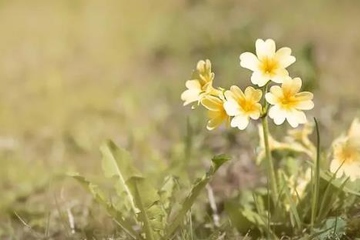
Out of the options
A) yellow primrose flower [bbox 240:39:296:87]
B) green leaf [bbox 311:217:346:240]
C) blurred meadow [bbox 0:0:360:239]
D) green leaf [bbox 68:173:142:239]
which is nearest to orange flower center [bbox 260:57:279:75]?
yellow primrose flower [bbox 240:39:296:87]

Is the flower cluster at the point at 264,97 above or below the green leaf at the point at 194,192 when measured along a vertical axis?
above

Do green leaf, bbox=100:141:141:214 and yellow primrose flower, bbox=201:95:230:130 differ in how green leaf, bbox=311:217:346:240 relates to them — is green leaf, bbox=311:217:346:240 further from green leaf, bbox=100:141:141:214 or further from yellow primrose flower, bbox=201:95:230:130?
green leaf, bbox=100:141:141:214

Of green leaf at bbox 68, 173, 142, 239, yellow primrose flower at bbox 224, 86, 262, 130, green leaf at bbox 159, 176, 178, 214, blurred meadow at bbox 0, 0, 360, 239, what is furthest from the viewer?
blurred meadow at bbox 0, 0, 360, 239

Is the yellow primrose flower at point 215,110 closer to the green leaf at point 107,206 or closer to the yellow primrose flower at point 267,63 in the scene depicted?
the yellow primrose flower at point 267,63

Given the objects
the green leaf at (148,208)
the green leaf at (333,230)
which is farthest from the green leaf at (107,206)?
the green leaf at (333,230)

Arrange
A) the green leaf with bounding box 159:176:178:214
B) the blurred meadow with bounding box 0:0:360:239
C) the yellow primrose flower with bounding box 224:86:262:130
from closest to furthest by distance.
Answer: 1. the yellow primrose flower with bounding box 224:86:262:130
2. the green leaf with bounding box 159:176:178:214
3. the blurred meadow with bounding box 0:0:360:239

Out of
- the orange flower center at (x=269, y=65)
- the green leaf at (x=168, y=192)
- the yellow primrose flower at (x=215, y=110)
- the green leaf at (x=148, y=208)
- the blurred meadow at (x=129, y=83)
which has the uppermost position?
the orange flower center at (x=269, y=65)

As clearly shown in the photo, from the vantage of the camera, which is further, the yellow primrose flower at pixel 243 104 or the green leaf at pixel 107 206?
the green leaf at pixel 107 206
